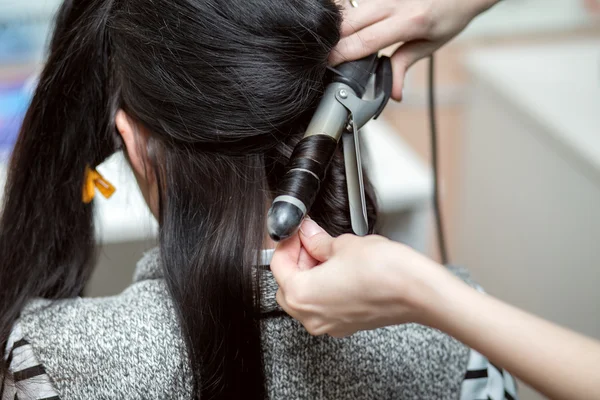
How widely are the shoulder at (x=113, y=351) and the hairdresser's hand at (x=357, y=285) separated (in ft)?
0.54

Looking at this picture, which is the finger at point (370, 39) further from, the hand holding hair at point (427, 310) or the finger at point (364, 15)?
the hand holding hair at point (427, 310)

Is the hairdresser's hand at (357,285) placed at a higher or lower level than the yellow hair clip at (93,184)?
lower

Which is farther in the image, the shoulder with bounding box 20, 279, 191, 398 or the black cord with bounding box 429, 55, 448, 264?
the black cord with bounding box 429, 55, 448, 264

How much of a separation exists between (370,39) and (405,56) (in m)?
0.12

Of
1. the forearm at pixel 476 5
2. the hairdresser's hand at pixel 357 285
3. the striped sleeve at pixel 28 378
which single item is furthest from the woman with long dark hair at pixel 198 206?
the forearm at pixel 476 5

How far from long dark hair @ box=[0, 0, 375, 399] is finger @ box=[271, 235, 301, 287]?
68 millimetres

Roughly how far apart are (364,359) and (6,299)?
414 mm

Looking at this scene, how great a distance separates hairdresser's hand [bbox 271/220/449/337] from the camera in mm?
505

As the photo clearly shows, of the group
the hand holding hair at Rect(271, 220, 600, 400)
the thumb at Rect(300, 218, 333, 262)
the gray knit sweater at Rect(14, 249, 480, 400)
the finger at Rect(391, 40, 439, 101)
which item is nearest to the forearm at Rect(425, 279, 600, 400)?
the hand holding hair at Rect(271, 220, 600, 400)

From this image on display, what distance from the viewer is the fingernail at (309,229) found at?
608 millimetres

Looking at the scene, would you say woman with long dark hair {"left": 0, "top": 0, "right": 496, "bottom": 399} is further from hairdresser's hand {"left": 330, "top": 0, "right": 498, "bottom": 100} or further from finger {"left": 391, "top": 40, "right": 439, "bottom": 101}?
finger {"left": 391, "top": 40, "right": 439, "bottom": 101}

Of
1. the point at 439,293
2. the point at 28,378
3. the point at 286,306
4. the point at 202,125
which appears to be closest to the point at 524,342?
the point at 439,293

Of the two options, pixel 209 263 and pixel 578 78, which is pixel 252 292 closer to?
pixel 209 263

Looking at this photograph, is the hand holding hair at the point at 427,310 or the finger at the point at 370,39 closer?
the hand holding hair at the point at 427,310
